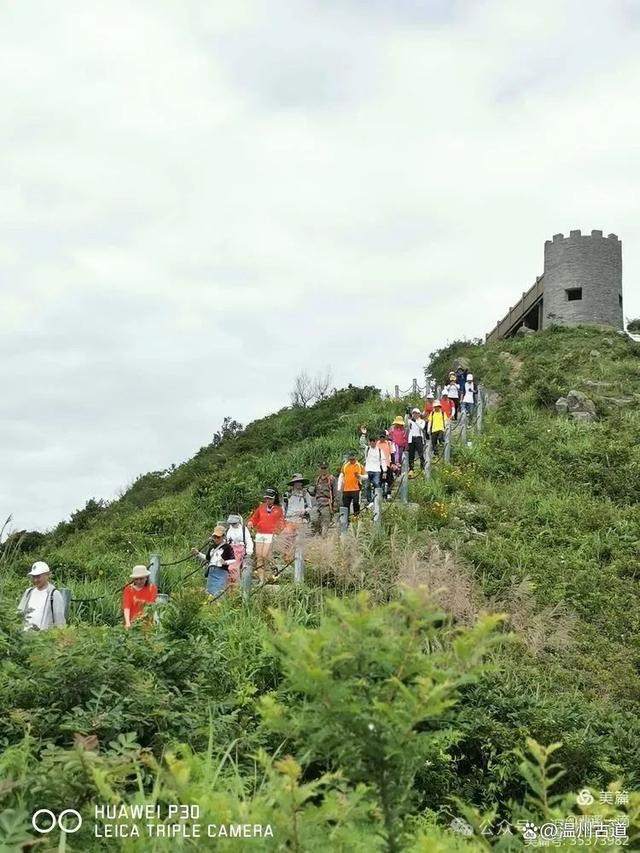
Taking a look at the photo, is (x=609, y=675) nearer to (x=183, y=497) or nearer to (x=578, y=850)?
(x=578, y=850)

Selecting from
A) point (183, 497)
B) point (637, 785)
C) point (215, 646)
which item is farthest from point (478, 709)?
point (183, 497)

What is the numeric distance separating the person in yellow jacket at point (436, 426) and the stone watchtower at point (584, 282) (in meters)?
22.6

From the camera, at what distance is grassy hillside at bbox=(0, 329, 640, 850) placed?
2.96 m

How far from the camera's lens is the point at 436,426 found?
19.5m

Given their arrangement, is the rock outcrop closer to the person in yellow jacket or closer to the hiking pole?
the person in yellow jacket

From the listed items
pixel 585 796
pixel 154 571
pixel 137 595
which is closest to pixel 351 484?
pixel 154 571

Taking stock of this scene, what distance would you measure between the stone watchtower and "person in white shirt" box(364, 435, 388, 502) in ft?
88.9

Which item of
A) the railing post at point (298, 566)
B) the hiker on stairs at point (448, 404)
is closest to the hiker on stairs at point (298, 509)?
the railing post at point (298, 566)

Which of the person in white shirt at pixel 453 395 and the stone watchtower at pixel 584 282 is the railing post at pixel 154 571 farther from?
the stone watchtower at pixel 584 282

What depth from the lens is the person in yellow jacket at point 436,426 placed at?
64.1 feet

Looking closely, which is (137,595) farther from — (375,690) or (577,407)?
(577,407)

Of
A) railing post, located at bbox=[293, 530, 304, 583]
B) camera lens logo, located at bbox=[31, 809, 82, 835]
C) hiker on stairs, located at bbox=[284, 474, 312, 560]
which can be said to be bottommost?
camera lens logo, located at bbox=[31, 809, 82, 835]

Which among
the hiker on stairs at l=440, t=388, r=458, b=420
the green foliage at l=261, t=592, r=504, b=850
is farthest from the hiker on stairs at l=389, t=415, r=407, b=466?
the green foliage at l=261, t=592, r=504, b=850

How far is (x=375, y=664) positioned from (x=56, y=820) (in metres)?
1.69
